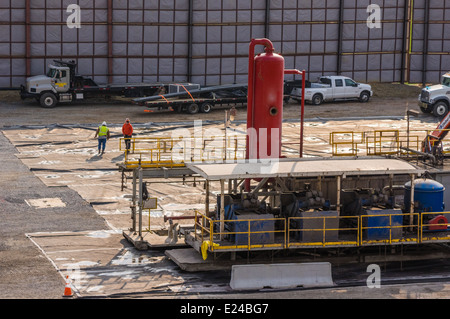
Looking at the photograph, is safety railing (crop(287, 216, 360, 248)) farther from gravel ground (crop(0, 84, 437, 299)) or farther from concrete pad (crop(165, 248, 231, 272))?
gravel ground (crop(0, 84, 437, 299))

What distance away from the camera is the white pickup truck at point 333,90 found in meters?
48.8

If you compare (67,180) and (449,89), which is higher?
(449,89)

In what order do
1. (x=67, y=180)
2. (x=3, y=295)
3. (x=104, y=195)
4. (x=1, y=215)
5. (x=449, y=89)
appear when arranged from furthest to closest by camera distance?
(x=449, y=89) → (x=67, y=180) → (x=104, y=195) → (x=1, y=215) → (x=3, y=295)

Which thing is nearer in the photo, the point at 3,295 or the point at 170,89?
the point at 3,295

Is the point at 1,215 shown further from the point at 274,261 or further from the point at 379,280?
the point at 379,280

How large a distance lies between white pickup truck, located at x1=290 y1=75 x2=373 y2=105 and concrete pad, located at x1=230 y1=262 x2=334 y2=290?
27.6 m

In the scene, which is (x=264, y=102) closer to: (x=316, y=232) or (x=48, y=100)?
(x=316, y=232)

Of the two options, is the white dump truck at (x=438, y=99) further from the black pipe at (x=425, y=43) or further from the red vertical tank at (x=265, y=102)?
the red vertical tank at (x=265, y=102)

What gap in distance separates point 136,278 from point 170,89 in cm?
2646

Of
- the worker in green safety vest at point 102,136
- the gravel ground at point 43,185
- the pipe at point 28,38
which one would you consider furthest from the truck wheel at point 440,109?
the pipe at point 28,38

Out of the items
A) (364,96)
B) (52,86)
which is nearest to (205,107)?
(52,86)

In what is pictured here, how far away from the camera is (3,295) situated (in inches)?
789

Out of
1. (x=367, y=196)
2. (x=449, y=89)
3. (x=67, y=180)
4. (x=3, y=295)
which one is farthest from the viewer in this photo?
(x=449, y=89)

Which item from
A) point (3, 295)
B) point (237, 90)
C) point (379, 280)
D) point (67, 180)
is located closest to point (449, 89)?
point (237, 90)
